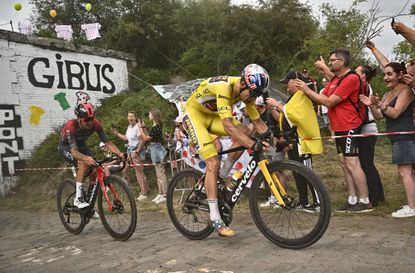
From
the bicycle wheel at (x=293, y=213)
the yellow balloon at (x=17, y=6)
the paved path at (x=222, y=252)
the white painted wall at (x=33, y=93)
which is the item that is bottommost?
the paved path at (x=222, y=252)

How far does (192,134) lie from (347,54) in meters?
2.66

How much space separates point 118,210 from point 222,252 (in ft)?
6.29

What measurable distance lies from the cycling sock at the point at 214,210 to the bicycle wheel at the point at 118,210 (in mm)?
1108

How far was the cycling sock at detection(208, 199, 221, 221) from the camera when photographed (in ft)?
15.2

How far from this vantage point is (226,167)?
4965 millimetres

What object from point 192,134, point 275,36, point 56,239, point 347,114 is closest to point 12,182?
point 56,239

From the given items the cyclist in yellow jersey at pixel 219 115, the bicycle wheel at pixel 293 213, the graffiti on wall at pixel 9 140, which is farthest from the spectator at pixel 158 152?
the graffiti on wall at pixel 9 140

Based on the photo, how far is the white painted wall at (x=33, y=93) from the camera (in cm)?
1366

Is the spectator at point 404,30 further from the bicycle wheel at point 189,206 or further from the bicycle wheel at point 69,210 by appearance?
the bicycle wheel at point 69,210

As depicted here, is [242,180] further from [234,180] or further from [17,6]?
[17,6]

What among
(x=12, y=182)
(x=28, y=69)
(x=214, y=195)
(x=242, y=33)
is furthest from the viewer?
(x=242, y=33)

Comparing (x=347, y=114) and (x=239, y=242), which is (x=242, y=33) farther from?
(x=239, y=242)

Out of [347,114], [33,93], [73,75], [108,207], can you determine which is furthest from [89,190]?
[73,75]

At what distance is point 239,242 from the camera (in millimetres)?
4680
